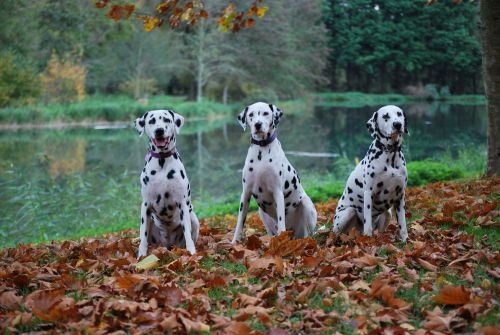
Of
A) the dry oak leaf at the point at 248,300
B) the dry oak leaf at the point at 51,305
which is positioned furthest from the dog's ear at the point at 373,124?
the dry oak leaf at the point at 51,305

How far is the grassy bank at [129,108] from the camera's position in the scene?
32250 millimetres

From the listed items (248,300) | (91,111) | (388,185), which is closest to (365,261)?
(248,300)

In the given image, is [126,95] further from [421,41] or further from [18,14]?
[421,41]

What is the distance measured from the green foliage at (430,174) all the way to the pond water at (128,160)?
2811mm

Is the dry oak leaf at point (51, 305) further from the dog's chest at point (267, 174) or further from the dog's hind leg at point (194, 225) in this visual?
the dog's chest at point (267, 174)

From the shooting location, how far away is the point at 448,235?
6.13m

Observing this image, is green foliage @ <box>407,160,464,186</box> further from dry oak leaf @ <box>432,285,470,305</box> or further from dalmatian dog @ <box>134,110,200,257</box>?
dry oak leaf @ <box>432,285,470,305</box>

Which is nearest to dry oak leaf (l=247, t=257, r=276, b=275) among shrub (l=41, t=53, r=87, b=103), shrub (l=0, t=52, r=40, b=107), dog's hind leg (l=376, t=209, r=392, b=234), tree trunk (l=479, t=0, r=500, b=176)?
dog's hind leg (l=376, t=209, r=392, b=234)

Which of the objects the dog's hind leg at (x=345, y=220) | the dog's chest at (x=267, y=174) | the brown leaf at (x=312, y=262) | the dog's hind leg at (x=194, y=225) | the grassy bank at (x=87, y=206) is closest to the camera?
the brown leaf at (x=312, y=262)

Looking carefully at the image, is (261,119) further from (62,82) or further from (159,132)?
(62,82)

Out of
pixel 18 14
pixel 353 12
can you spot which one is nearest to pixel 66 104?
pixel 18 14

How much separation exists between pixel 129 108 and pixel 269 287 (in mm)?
34642

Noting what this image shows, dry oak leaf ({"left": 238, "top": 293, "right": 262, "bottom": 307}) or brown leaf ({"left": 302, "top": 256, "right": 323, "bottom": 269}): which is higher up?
brown leaf ({"left": 302, "top": 256, "right": 323, "bottom": 269})

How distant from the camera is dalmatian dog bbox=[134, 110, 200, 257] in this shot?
5.73 metres
